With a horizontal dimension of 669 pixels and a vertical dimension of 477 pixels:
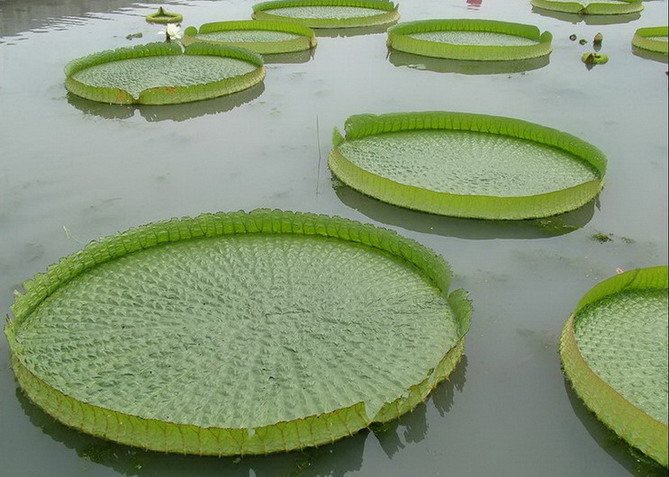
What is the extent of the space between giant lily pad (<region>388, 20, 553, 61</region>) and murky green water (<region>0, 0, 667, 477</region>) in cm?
25

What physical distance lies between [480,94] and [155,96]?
97.3 inches

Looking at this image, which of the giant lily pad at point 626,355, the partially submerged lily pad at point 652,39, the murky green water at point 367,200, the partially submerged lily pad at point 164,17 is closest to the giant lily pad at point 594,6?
the murky green water at point 367,200

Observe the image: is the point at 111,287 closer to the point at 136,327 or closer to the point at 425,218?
the point at 136,327

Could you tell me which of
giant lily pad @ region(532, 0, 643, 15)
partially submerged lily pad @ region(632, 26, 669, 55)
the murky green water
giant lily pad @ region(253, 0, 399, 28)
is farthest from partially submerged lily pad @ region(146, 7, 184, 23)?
partially submerged lily pad @ region(632, 26, 669, 55)

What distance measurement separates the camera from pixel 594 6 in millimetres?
7805

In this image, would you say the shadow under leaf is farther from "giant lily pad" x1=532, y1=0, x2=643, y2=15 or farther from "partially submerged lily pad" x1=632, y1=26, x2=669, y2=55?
"giant lily pad" x1=532, y1=0, x2=643, y2=15

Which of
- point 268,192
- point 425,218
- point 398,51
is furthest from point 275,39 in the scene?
point 425,218

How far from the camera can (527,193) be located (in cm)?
342

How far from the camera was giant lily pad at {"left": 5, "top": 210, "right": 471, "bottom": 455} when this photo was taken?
2025 mm

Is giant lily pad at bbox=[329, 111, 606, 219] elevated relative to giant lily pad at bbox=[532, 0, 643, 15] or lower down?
lower down

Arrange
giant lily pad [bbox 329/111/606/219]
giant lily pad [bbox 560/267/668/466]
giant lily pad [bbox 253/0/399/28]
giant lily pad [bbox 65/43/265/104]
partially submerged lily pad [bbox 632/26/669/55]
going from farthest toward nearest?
1. giant lily pad [bbox 253/0/399/28]
2. partially submerged lily pad [bbox 632/26/669/55]
3. giant lily pad [bbox 65/43/265/104]
4. giant lily pad [bbox 329/111/606/219]
5. giant lily pad [bbox 560/267/668/466]

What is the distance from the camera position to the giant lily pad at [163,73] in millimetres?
4805

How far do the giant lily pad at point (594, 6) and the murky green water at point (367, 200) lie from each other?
3.32 ft

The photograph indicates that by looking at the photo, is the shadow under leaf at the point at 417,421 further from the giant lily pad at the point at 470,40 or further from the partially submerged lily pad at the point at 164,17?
the partially submerged lily pad at the point at 164,17
